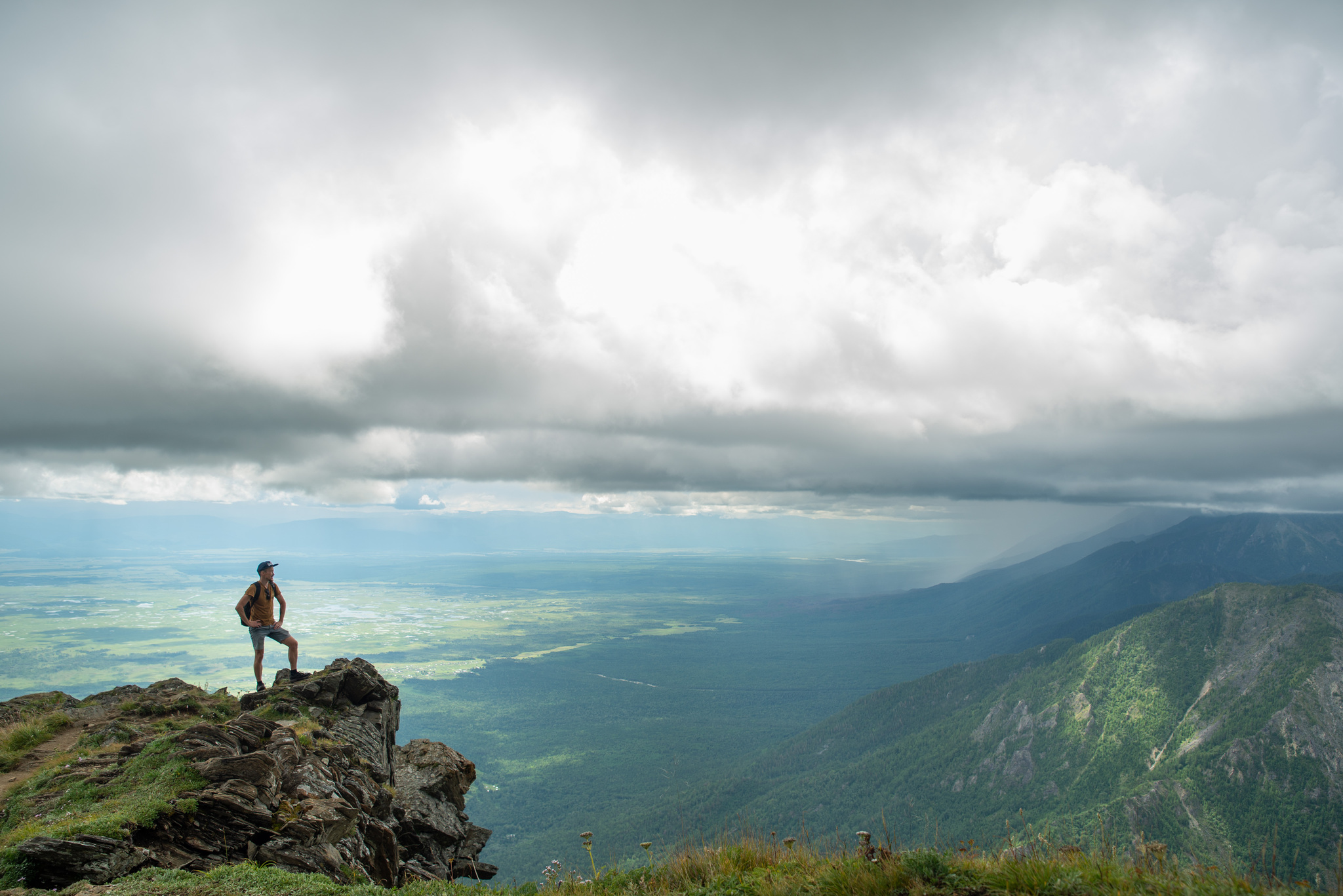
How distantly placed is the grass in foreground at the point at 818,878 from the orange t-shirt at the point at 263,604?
14628 mm

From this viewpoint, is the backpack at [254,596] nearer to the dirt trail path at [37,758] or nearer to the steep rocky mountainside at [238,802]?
the steep rocky mountainside at [238,802]

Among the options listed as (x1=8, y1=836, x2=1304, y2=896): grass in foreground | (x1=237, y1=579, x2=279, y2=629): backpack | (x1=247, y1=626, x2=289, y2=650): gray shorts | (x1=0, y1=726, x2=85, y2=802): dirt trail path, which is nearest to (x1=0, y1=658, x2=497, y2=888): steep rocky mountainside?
(x1=0, y1=726, x2=85, y2=802): dirt trail path

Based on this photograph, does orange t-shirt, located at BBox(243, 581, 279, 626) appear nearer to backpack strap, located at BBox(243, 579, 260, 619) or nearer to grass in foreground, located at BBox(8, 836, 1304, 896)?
backpack strap, located at BBox(243, 579, 260, 619)

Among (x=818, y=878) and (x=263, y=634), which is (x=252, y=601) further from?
(x=818, y=878)

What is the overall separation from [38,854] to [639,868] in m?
10.1

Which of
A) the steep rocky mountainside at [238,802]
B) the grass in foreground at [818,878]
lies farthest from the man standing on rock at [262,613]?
the grass in foreground at [818,878]

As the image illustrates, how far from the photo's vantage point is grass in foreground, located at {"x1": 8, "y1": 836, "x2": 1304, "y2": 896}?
8219mm

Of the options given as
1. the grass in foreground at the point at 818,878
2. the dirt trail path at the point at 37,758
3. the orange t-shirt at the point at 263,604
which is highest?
the orange t-shirt at the point at 263,604

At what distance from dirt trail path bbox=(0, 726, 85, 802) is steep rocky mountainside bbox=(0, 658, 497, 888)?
2.03 feet

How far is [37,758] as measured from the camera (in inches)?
700

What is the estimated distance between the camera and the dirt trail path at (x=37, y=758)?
1532 centimetres

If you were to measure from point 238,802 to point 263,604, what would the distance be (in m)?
12.4

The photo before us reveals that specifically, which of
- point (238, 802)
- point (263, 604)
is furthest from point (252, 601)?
point (238, 802)

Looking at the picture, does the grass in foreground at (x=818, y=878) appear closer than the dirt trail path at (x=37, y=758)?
Yes
